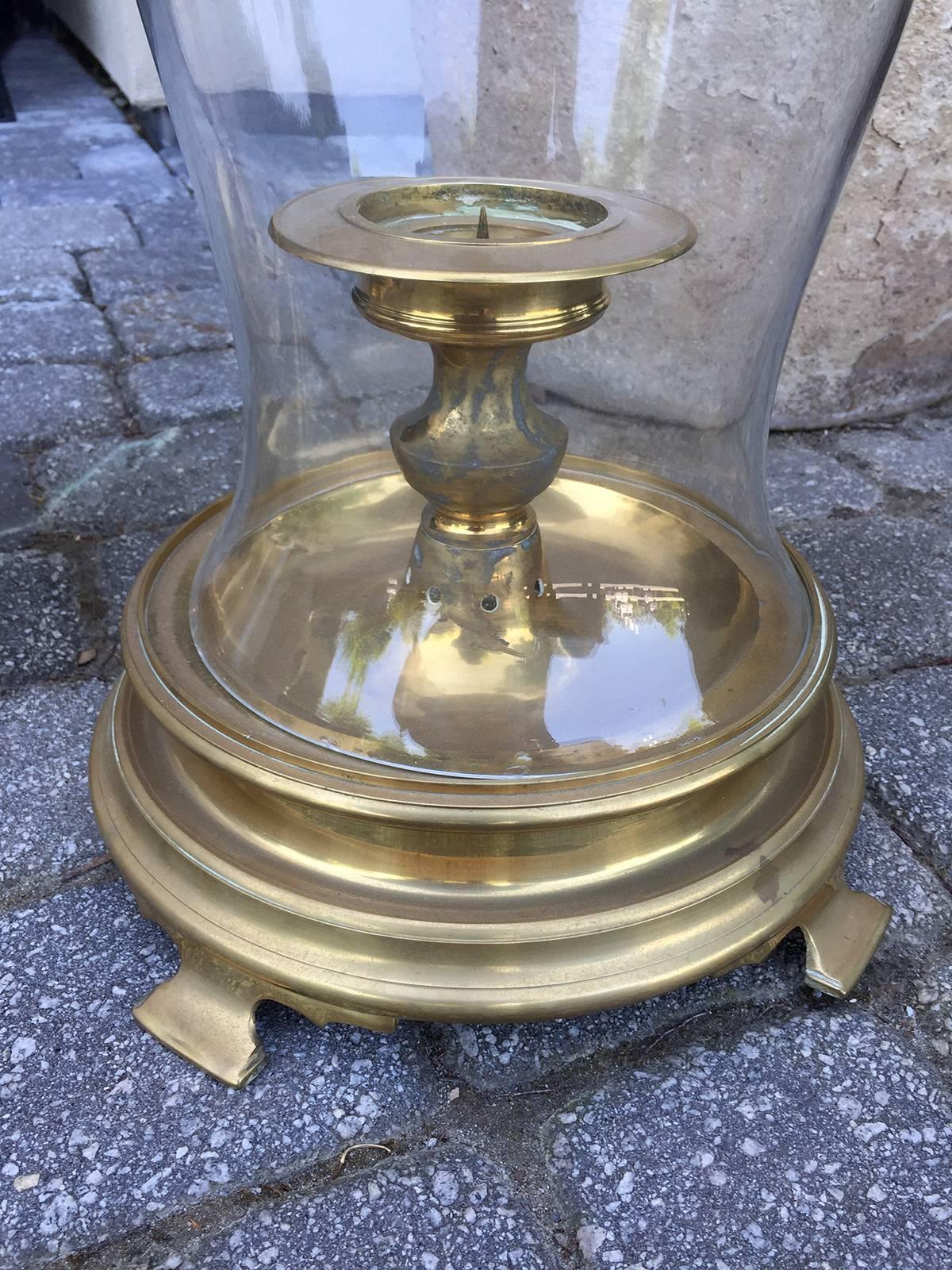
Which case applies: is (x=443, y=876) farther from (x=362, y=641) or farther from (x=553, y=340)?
(x=553, y=340)

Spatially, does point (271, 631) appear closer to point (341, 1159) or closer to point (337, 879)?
point (337, 879)

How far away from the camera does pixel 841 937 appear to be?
942mm

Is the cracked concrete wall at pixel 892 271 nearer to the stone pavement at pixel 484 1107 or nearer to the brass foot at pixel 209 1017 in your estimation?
the stone pavement at pixel 484 1107

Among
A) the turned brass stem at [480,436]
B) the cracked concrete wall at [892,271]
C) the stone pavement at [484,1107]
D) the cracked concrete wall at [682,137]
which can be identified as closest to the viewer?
the stone pavement at [484,1107]

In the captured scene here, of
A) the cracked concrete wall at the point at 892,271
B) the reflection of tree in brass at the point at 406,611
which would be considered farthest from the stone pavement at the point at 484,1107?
the cracked concrete wall at the point at 892,271

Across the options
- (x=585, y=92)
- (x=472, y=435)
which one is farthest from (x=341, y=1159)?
(x=585, y=92)

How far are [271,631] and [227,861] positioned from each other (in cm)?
24

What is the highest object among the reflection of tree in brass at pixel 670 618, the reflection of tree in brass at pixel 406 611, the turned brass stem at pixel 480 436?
the turned brass stem at pixel 480 436

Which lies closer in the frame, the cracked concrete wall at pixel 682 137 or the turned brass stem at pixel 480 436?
the turned brass stem at pixel 480 436

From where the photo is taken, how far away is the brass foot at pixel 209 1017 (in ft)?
2.78

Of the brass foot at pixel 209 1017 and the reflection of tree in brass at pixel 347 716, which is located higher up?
the reflection of tree in brass at pixel 347 716

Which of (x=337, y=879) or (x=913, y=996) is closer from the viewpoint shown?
(x=337, y=879)

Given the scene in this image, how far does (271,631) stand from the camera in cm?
102

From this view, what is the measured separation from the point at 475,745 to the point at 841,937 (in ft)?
1.15
